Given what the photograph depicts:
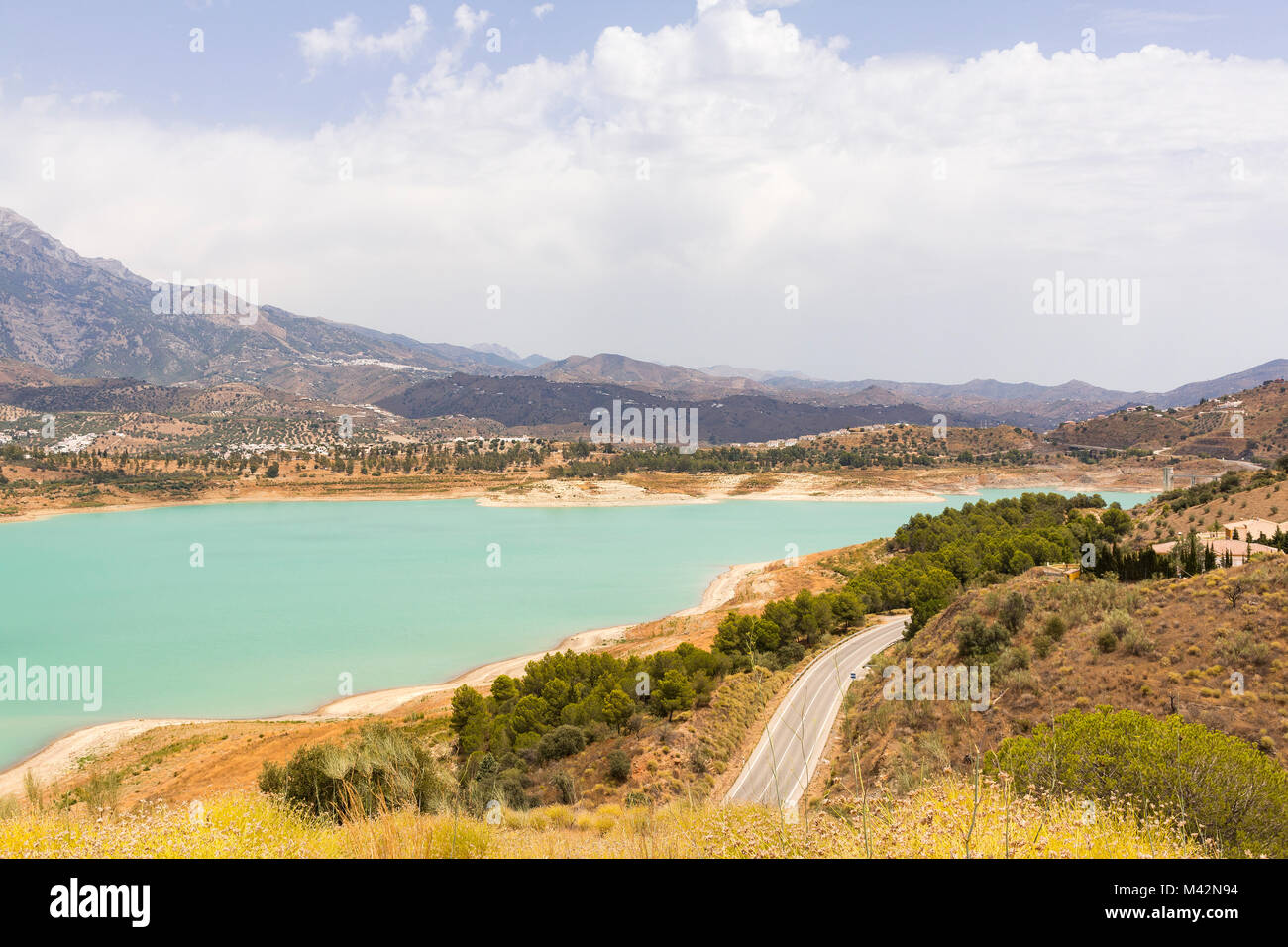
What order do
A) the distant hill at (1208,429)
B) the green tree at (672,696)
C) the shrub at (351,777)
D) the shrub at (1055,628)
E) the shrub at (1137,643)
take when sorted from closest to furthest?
the shrub at (351,777), the shrub at (1137,643), the shrub at (1055,628), the green tree at (672,696), the distant hill at (1208,429)

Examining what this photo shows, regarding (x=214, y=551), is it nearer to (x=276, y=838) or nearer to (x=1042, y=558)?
(x=1042, y=558)

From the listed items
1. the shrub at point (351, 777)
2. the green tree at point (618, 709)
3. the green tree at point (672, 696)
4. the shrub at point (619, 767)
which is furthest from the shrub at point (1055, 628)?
the shrub at point (351, 777)

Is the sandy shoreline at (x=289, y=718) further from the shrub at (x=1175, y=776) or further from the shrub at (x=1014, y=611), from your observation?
the shrub at (x=1175, y=776)

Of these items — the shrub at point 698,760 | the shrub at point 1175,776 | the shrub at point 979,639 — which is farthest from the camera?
the shrub at point 979,639

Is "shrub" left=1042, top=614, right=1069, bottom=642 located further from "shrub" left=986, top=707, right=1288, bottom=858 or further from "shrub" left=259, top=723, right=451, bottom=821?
"shrub" left=259, top=723, right=451, bottom=821

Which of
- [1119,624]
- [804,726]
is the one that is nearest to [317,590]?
[804,726]

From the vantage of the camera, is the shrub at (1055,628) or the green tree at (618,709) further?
the green tree at (618,709)

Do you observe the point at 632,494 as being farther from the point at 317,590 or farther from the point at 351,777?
the point at 351,777
